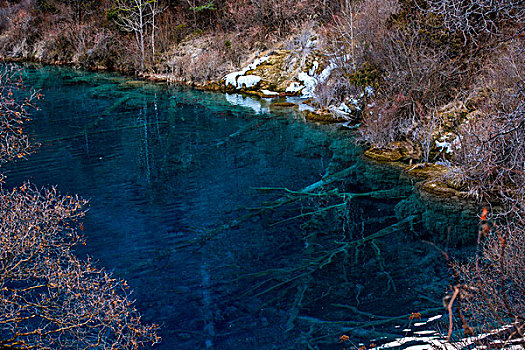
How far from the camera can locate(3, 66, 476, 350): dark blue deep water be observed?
829cm

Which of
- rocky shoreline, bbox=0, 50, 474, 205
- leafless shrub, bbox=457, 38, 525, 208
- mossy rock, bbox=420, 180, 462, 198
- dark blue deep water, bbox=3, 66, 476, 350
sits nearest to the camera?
dark blue deep water, bbox=3, 66, 476, 350

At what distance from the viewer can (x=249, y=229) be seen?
11.6 m

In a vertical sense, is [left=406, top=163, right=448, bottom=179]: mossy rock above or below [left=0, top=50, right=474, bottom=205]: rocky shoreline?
below

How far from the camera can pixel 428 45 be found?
1611cm

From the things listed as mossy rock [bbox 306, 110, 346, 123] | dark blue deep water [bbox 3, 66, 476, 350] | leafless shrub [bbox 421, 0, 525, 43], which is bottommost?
dark blue deep water [bbox 3, 66, 476, 350]

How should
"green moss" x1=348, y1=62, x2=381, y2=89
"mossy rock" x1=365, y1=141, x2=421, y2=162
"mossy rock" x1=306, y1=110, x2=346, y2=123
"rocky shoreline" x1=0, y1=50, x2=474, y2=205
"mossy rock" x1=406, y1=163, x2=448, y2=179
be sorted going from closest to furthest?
"rocky shoreline" x1=0, y1=50, x2=474, y2=205 < "mossy rock" x1=406, y1=163, x2=448, y2=179 < "mossy rock" x1=365, y1=141, x2=421, y2=162 < "green moss" x1=348, y1=62, x2=381, y2=89 < "mossy rock" x1=306, y1=110, x2=346, y2=123

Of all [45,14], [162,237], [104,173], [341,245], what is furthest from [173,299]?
[45,14]

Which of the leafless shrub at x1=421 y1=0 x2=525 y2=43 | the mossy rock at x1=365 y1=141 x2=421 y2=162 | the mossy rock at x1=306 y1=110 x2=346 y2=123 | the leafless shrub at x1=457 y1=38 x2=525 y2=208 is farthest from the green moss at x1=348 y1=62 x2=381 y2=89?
the leafless shrub at x1=457 y1=38 x2=525 y2=208

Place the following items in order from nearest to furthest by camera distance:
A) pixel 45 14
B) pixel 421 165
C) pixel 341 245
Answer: pixel 341 245 < pixel 421 165 < pixel 45 14

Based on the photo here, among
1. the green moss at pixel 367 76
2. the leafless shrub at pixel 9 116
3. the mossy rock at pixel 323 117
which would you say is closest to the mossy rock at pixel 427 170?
the green moss at pixel 367 76

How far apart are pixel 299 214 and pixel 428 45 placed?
799 centimetres

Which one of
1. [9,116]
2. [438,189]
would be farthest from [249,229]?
[9,116]

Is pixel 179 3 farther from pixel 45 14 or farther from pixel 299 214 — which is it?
pixel 299 214

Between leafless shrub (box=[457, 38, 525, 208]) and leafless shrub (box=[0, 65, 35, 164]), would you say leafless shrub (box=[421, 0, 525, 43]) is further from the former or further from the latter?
leafless shrub (box=[0, 65, 35, 164])
